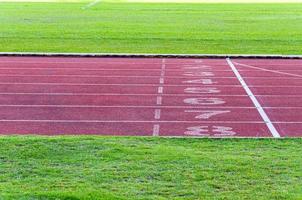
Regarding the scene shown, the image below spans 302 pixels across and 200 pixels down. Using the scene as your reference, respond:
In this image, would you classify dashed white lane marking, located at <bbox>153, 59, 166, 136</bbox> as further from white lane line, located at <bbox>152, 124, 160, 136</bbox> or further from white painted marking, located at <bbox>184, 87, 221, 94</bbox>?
white painted marking, located at <bbox>184, 87, 221, 94</bbox>

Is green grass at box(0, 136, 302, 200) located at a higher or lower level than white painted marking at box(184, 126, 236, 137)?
lower

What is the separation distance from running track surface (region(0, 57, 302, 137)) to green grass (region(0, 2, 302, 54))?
3.10 m

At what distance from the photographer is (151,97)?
14844 mm

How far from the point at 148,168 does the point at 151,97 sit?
6324mm

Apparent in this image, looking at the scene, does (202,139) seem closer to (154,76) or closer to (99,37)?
(154,76)

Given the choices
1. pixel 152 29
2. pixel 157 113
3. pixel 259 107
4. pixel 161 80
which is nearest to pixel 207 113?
pixel 157 113

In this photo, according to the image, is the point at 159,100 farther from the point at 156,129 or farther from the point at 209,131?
the point at 209,131

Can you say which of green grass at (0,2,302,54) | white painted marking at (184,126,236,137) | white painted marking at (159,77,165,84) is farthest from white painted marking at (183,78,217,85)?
green grass at (0,2,302,54)

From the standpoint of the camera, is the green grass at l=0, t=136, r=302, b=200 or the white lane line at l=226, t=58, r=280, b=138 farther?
the white lane line at l=226, t=58, r=280, b=138

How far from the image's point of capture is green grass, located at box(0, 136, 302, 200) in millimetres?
7641

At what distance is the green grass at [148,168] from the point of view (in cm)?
764

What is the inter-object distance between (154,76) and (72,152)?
8.50 meters

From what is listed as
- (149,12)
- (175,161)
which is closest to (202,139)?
(175,161)

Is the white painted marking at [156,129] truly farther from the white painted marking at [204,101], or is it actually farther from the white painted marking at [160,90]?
the white painted marking at [160,90]
